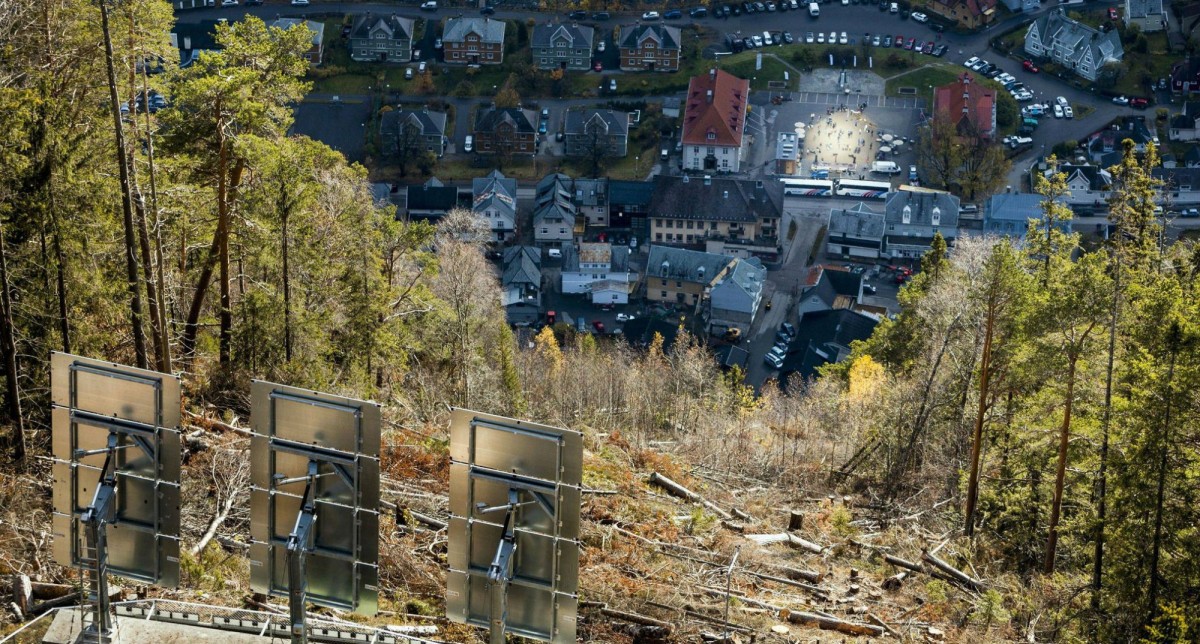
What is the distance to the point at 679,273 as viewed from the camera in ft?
226

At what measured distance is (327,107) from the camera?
82.8 metres

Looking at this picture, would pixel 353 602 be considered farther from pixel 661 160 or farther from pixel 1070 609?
pixel 661 160

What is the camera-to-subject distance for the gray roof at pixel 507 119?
80.6 meters

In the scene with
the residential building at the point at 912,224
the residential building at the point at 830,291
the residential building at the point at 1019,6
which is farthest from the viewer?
the residential building at the point at 1019,6

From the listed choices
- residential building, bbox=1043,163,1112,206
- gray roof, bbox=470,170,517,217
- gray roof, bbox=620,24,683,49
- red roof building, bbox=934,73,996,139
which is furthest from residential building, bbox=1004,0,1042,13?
gray roof, bbox=470,170,517,217

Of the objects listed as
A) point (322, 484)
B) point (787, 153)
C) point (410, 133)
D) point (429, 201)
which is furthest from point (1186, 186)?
point (322, 484)

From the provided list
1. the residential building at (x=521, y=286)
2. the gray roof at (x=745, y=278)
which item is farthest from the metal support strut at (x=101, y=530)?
the gray roof at (x=745, y=278)

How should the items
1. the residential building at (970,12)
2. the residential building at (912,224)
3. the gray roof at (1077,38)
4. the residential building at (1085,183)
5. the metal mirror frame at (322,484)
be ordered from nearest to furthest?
the metal mirror frame at (322,484) < the residential building at (912,224) < the residential building at (1085,183) < the gray roof at (1077,38) < the residential building at (970,12)

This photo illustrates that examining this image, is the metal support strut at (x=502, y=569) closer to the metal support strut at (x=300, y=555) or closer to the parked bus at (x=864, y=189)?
the metal support strut at (x=300, y=555)

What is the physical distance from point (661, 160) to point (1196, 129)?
32567mm

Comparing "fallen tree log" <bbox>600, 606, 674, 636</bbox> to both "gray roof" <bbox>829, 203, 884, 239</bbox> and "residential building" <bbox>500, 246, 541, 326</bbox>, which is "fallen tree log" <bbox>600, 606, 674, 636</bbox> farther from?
"gray roof" <bbox>829, 203, 884, 239</bbox>

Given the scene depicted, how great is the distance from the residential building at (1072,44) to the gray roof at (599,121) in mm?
28641

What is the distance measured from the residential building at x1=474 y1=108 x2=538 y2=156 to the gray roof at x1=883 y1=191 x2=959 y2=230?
22.1 metres

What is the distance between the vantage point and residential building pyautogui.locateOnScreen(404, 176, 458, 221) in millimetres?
74375
